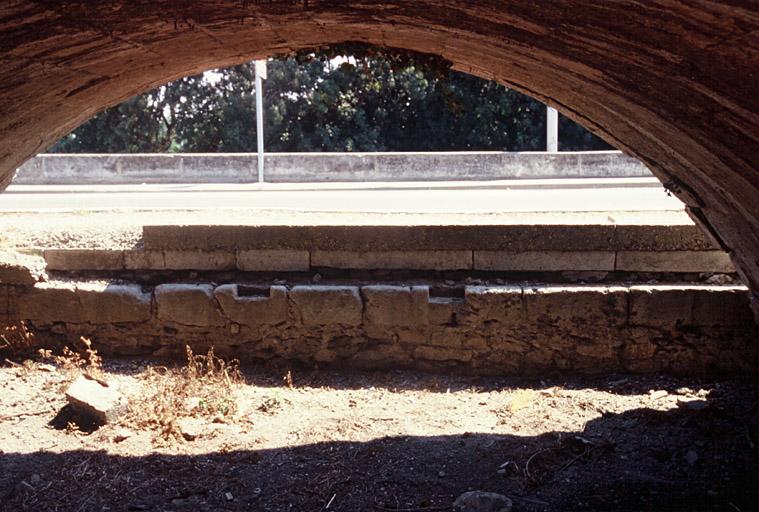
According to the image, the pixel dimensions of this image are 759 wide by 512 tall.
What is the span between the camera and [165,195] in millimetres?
12438

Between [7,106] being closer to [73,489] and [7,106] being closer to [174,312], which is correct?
[73,489]

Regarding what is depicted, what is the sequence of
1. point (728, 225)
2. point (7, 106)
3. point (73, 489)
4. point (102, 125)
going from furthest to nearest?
point (102, 125)
point (73, 489)
point (728, 225)
point (7, 106)

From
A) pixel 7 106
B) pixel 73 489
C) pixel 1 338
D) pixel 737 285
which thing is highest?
pixel 7 106

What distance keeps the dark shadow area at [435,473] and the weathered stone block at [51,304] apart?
70.7 inches

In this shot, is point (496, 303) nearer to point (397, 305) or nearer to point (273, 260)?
point (397, 305)

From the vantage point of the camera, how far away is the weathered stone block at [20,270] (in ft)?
20.7

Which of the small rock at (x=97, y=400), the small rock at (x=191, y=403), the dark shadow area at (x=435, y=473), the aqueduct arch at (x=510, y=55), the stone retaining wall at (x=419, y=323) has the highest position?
the aqueduct arch at (x=510, y=55)

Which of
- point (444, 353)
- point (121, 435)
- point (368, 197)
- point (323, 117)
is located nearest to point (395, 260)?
point (444, 353)

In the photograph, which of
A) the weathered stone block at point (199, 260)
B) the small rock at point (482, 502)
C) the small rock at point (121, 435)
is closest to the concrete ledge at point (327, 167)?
the weathered stone block at point (199, 260)

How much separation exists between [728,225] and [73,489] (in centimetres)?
431

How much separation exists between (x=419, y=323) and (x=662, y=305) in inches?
82.6

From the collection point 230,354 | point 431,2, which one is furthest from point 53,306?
point 431,2

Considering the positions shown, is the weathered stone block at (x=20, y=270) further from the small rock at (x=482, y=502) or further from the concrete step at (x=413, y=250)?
the small rock at (x=482, y=502)

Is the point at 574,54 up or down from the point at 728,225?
up
